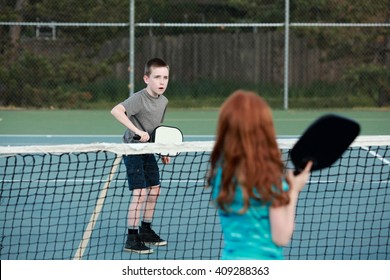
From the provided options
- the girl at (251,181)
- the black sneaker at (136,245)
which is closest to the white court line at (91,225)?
the black sneaker at (136,245)

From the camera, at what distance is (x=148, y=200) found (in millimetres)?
6551

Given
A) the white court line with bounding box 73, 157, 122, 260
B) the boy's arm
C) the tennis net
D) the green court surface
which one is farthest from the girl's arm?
the green court surface

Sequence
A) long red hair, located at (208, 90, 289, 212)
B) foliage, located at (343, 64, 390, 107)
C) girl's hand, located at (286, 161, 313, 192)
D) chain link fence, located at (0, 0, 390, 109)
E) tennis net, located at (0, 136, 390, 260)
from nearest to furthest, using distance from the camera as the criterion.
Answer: long red hair, located at (208, 90, 289, 212)
girl's hand, located at (286, 161, 313, 192)
tennis net, located at (0, 136, 390, 260)
chain link fence, located at (0, 0, 390, 109)
foliage, located at (343, 64, 390, 107)

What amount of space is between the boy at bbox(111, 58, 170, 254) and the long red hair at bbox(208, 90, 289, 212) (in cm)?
315

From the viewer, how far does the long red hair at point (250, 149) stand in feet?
9.93

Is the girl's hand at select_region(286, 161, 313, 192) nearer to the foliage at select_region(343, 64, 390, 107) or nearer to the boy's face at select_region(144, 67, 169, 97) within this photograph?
the boy's face at select_region(144, 67, 169, 97)

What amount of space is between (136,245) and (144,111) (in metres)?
0.98

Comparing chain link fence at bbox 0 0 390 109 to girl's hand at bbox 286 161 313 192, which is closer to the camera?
girl's hand at bbox 286 161 313 192

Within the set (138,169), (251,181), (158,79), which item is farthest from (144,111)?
(251,181)

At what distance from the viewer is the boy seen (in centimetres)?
632

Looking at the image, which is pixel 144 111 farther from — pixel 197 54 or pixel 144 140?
pixel 197 54

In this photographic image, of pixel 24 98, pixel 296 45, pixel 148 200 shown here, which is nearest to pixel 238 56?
pixel 296 45

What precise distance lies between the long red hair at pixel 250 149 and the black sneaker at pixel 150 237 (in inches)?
136
